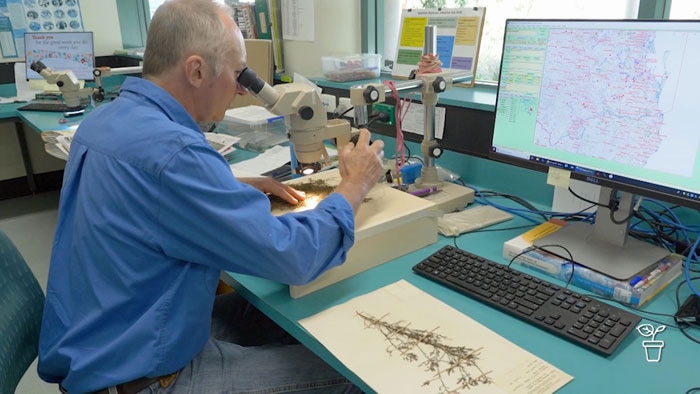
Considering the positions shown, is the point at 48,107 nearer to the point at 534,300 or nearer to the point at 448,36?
the point at 448,36

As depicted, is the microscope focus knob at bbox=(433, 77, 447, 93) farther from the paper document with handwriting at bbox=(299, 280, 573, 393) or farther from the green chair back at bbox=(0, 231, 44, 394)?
the green chair back at bbox=(0, 231, 44, 394)

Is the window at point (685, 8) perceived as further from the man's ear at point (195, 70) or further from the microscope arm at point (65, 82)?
the microscope arm at point (65, 82)

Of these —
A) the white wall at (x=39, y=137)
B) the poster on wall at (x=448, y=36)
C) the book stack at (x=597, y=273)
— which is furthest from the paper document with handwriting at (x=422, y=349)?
the white wall at (x=39, y=137)

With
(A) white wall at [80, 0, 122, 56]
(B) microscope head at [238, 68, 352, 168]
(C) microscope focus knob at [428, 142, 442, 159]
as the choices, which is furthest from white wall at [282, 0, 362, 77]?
(A) white wall at [80, 0, 122, 56]

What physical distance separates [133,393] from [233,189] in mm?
460

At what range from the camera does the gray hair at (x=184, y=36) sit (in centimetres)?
101

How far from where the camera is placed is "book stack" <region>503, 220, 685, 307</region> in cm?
103

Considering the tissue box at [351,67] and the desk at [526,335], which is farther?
the tissue box at [351,67]

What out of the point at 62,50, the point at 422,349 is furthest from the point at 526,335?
the point at 62,50

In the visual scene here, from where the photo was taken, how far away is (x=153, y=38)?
1025mm

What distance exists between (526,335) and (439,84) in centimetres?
76

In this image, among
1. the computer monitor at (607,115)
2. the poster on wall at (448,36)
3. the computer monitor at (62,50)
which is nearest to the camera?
the computer monitor at (607,115)

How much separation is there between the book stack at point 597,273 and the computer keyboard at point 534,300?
3.1 inches

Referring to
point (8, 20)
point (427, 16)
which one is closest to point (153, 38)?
point (427, 16)
